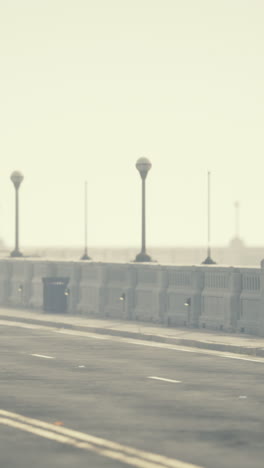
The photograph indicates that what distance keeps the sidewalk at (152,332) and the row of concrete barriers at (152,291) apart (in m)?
0.46

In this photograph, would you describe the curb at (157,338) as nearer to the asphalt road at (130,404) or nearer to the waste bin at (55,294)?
the asphalt road at (130,404)

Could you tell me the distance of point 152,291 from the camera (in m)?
30.3

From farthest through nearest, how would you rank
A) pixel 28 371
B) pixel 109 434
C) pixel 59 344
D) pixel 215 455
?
pixel 59 344, pixel 28 371, pixel 109 434, pixel 215 455

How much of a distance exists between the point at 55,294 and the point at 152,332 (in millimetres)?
7692

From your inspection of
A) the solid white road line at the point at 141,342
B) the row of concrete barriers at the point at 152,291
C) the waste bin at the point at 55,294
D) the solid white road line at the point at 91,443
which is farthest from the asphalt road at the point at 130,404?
the waste bin at the point at 55,294

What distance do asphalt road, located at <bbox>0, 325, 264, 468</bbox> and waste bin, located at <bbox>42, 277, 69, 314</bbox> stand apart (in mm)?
9596

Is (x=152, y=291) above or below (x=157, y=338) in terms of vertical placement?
above

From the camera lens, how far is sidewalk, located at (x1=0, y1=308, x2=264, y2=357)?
78.7 ft

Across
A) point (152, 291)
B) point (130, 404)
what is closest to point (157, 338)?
point (152, 291)

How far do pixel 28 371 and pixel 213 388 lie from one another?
3.49 meters

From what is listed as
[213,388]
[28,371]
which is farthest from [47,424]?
[28,371]

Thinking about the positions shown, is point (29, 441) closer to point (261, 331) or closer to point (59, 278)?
point (261, 331)

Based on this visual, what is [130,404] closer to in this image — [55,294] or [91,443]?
[91,443]

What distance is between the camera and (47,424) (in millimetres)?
13875
